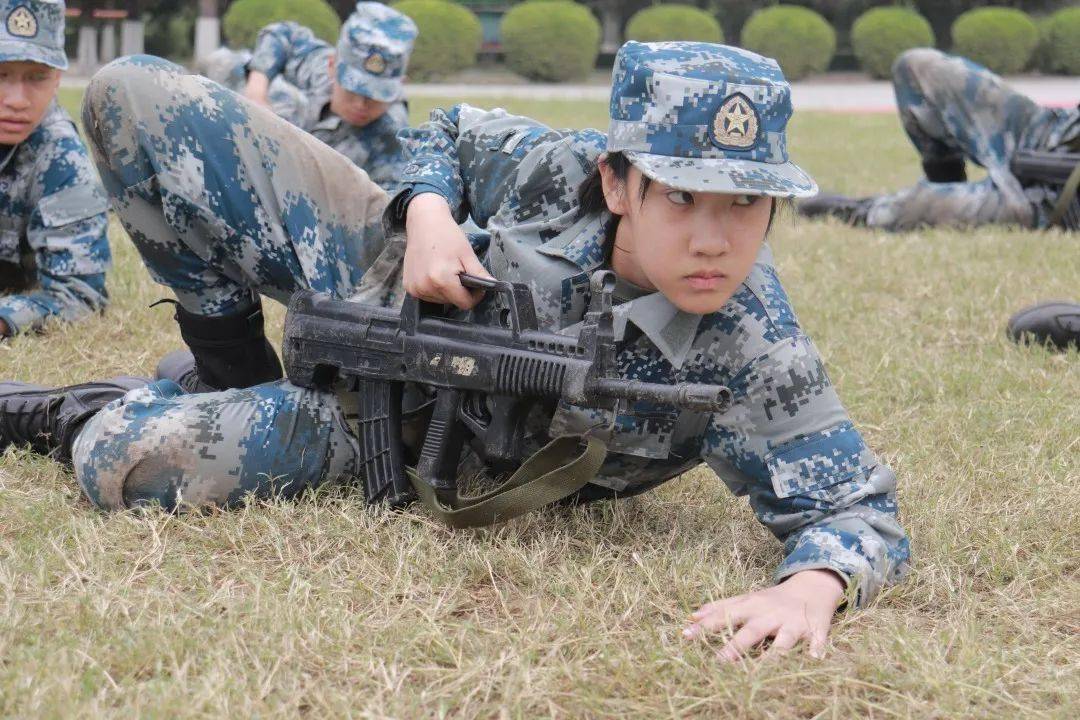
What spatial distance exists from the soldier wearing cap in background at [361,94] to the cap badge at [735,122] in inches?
161

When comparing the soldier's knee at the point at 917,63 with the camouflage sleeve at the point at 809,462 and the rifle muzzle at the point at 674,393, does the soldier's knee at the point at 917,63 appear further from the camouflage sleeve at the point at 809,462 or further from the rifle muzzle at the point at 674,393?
the rifle muzzle at the point at 674,393

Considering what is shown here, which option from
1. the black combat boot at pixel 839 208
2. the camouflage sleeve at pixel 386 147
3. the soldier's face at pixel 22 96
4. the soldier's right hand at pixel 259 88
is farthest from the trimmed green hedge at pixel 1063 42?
the soldier's face at pixel 22 96

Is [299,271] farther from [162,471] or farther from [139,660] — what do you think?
[139,660]

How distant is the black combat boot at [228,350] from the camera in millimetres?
3213

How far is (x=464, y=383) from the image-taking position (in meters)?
2.59

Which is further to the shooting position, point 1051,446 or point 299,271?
point 1051,446

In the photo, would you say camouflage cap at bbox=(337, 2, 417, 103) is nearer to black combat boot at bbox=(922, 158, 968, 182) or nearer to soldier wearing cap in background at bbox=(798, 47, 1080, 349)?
soldier wearing cap in background at bbox=(798, 47, 1080, 349)

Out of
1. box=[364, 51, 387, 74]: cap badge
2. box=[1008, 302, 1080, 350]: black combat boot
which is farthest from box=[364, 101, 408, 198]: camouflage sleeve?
Result: box=[1008, 302, 1080, 350]: black combat boot

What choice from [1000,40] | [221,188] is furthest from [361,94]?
[1000,40]

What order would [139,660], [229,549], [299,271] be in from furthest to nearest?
1. [299,271]
2. [229,549]
3. [139,660]

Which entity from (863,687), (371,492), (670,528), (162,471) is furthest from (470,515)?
(863,687)

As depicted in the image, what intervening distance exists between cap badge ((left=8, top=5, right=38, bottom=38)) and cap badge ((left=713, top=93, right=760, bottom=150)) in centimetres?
298

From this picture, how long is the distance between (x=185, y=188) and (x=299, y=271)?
0.31 m

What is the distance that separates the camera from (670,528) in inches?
111
